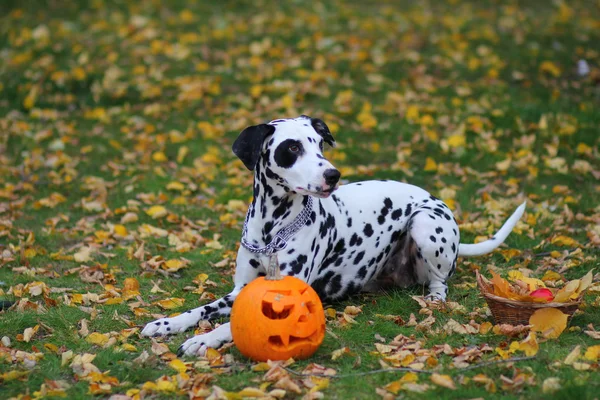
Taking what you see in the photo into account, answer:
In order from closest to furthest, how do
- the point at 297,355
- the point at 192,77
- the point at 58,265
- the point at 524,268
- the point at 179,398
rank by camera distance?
the point at 179,398 → the point at 297,355 → the point at 524,268 → the point at 58,265 → the point at 192,77

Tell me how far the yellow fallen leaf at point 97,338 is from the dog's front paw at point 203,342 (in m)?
0.60

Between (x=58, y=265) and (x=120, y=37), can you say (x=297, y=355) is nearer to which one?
(x=58, y=265)

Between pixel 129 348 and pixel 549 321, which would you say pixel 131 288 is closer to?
pixel 129 348

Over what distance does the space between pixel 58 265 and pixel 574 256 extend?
4.58 metres

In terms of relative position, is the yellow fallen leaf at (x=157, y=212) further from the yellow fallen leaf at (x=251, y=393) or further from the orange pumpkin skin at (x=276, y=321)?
the yellow fallen leaf at (x=251, y=393)

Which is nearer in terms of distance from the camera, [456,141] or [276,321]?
[276,321]

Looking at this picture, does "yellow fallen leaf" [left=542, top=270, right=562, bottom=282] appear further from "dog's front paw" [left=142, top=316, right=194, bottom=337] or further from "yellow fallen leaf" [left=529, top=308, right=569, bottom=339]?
"dog's front paw" [left=142, top=316, right=194, bottom=337]

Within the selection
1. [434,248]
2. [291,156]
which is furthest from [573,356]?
[291,156]

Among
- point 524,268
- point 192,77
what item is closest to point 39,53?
point 192,77

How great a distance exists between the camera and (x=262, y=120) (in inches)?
420

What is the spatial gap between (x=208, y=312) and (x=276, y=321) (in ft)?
3.29

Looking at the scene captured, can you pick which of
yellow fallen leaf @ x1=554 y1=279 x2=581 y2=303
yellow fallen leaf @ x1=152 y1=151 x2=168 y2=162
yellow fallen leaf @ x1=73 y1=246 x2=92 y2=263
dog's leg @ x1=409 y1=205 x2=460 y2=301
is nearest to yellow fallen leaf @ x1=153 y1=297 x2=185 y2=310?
yellow fallen leaf @ x1=73 y1=246 x2=92 y2=263

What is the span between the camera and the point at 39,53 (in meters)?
13.0

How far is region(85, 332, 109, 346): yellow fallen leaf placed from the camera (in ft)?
16.2
